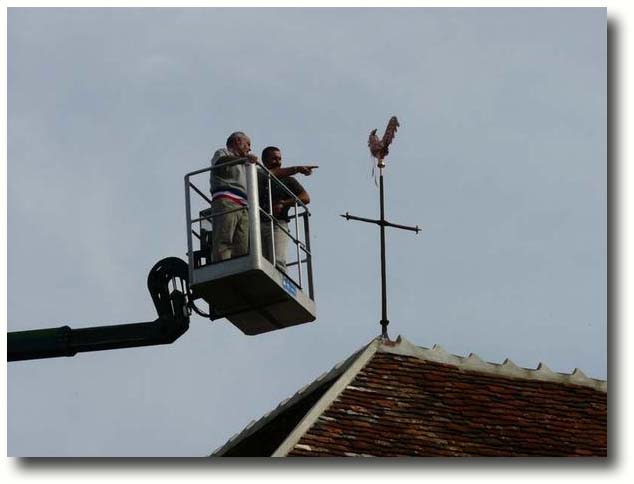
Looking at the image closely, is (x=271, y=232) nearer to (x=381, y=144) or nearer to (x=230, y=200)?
(x=230, y=200)

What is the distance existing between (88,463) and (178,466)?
2.33 ft

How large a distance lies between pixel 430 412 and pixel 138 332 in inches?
129

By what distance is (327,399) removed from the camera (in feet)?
70.9

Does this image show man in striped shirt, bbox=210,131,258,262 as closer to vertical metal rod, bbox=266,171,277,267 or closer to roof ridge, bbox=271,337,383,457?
vertical metal rod, bbox=266,171,277,267

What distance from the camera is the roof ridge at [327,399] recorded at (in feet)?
67.9

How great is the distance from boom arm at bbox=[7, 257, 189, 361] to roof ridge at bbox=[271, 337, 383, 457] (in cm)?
188

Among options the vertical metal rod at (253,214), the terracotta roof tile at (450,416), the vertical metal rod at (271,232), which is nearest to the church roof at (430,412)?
the terracotta roof tile at (450,416)

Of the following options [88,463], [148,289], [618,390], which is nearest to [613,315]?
[618,390]

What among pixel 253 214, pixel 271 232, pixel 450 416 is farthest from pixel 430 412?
pixel 253 214

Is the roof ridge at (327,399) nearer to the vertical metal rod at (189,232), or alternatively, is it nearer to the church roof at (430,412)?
the church roof at (430,412)

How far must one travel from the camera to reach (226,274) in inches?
854

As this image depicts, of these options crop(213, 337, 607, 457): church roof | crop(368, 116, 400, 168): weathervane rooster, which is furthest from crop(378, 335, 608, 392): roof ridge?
crop(368, 116, 400, 168): weathervane rooster

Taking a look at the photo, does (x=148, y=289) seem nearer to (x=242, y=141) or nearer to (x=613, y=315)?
(x=242, y=141)

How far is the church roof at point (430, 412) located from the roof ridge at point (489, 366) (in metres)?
0.01
